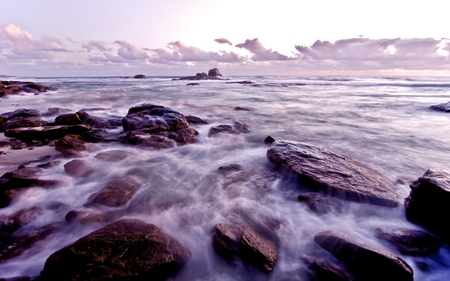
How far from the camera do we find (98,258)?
92.4 inches

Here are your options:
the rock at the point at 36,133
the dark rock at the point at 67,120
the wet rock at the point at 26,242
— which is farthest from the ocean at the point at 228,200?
the dark rock at the point at 67,120

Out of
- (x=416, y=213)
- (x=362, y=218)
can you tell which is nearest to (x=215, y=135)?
(x=362, y=218)

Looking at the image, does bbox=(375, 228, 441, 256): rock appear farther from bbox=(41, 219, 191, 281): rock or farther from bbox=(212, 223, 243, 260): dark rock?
bbox=(41, 219, 191, 281): rock

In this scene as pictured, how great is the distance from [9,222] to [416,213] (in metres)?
5.86

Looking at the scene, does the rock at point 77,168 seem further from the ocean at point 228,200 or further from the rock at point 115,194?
the rock at point 115,194

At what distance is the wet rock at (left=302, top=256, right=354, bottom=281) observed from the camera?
2.45 metres

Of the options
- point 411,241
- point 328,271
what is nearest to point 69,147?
point 328,271

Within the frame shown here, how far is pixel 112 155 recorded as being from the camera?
18.9 ft

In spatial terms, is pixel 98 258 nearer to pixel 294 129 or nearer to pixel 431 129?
pixel 294 129

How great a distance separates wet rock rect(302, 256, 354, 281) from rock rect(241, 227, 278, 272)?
1.49 feet

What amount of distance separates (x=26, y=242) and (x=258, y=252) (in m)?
2.93

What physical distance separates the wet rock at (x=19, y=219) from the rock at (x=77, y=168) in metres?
1.21

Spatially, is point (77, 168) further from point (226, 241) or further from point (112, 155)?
point (226, 241)

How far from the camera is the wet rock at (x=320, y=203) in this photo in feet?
12.2
